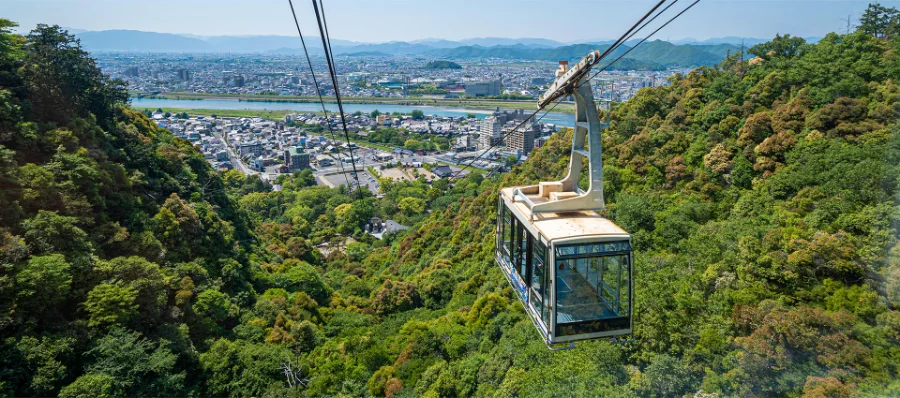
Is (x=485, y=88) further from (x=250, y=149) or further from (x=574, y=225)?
(x=574, y=225)

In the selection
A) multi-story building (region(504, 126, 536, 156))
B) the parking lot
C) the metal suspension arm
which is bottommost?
the parking lot

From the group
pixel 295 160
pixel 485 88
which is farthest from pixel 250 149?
pixel 485 88

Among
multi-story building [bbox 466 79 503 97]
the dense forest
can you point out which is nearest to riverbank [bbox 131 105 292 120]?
multi-story building [bbox 466 79 503 97]

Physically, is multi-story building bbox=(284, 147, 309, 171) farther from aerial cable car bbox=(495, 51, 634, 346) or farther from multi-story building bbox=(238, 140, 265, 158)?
aerial cable car bbox=(495, 51, 634, 346)

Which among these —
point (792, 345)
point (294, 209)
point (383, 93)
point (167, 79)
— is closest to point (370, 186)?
point (294, 209)

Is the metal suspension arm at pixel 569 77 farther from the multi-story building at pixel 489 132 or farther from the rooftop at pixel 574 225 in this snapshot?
the multi-story building at pixel 489 132
